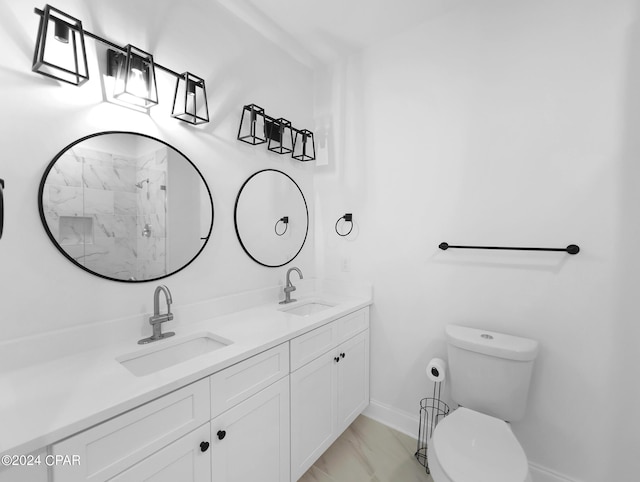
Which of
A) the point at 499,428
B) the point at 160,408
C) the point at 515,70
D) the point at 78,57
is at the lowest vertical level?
the point at 499,428

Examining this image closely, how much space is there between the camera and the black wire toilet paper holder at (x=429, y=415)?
1862 millimetres

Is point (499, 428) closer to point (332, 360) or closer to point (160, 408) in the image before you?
point (332, 360)

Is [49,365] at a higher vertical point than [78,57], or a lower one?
lower

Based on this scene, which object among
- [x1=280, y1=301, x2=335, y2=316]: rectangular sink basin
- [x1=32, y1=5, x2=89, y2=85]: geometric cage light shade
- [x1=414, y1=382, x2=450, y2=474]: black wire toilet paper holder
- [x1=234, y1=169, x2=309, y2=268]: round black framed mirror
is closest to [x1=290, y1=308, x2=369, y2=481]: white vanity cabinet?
[x1=280, y1=301, x2=335, y2=316]: rectangular sink basin

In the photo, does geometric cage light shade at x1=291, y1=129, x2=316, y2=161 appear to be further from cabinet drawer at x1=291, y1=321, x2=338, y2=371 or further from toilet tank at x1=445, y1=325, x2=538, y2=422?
toilet tank at x1=445, y1=325, x2=538, y2=422

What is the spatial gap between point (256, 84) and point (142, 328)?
1620 mm

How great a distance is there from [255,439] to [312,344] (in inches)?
19.7

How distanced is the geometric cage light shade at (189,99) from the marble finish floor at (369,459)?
2.04m

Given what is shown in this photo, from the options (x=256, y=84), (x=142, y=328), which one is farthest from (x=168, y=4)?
(x=142, y=328)

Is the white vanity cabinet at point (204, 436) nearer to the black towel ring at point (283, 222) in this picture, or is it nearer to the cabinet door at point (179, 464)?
the cabinet door at point (179, 464)

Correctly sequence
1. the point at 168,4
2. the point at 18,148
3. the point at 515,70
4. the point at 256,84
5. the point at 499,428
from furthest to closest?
the point at 256,84
the point at 515,70
the point at 168,4
the point at 499,428
the point at 18,148

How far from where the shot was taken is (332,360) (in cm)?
177

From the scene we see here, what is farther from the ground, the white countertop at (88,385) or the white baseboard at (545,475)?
the white countertop at (88,385)

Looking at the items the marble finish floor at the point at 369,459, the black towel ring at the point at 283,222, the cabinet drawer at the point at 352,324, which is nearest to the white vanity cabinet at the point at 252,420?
the marble finish floor at the point at 369,459
